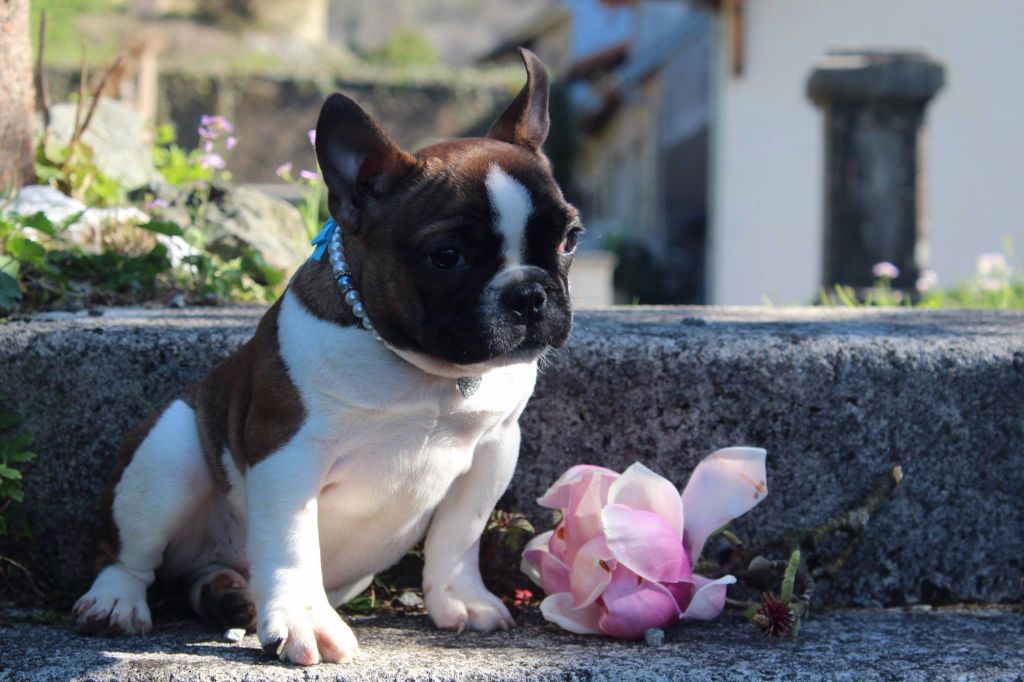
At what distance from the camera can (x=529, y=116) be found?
2689 millimetres

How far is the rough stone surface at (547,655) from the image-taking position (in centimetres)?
232

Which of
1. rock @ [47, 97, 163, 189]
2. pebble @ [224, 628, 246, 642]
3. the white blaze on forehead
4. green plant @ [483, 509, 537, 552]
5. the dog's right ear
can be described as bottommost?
pebble @ [224, 628, 246, 642]

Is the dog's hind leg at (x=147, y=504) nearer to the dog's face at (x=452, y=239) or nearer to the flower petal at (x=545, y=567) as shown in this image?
the dog's face at (x=452, y=239)

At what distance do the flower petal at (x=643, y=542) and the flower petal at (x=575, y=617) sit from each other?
0.54 feet

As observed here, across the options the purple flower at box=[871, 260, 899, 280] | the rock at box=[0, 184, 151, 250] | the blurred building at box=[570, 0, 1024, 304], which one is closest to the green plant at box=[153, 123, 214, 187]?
the rock at box=[0, 184, 151, 250]

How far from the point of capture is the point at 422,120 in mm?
23516

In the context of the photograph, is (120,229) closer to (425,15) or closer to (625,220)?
(625,220)

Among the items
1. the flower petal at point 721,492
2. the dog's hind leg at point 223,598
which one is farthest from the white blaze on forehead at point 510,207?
the dog's hind leg at point 223,598

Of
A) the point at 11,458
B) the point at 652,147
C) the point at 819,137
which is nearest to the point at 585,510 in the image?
the point at 11,458

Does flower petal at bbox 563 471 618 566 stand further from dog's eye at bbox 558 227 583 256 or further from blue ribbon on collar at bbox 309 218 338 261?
blue ribbon on collar at bbox 309 218 338 261

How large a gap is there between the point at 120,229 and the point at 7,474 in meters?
1.45

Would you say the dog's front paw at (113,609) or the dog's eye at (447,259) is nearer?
the dog's eye at (447,259)

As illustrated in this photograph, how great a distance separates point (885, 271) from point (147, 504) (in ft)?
15.9

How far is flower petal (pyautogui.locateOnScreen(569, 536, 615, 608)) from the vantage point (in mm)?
2615
